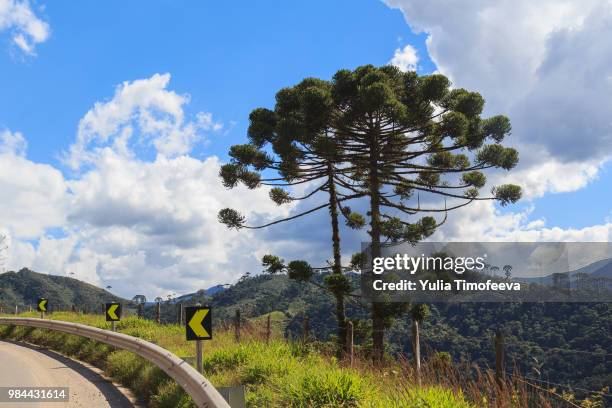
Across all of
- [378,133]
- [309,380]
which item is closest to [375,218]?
[378,133]

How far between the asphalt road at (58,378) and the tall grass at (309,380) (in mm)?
419

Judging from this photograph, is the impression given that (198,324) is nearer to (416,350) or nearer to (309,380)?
(309,380)

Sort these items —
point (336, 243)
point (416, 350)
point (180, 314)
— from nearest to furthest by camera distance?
point (416, 350) → point (180, 314) → point (336, 243)

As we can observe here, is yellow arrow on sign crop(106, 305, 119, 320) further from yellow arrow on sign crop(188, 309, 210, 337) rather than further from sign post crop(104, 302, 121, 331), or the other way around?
yellow arrow on sign crop(188, 309, 210, 337)

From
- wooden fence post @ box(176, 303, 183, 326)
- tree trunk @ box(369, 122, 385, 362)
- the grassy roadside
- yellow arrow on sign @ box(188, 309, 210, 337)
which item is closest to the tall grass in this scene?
the grassy roadside

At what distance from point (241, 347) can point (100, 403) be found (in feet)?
9.57

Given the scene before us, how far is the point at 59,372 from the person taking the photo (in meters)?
12.4

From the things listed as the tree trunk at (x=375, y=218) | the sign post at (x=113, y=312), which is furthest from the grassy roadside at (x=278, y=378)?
the tree trunk at (x=375, y=218)

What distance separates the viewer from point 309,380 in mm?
7438

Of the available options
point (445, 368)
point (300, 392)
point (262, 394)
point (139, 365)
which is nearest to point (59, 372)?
point (139, 365)

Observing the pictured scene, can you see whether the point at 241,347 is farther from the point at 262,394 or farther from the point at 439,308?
the point at 439,308

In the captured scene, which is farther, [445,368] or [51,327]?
[51,327]

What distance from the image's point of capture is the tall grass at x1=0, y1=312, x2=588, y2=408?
257 inches

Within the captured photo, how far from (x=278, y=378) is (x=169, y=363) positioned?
173 centimetres
